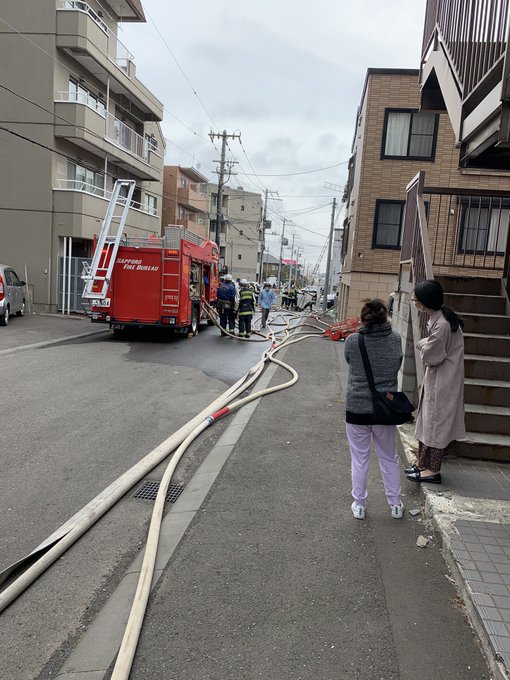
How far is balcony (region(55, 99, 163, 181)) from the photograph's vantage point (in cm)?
2020

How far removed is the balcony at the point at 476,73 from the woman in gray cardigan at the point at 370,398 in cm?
185

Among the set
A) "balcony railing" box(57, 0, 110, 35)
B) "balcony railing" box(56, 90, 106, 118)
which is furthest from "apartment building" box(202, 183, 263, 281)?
"balcony railing" box(57, 0, 110, 35)

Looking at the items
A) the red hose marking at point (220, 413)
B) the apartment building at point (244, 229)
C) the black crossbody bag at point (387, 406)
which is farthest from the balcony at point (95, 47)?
the apartment building at point (244, 229)

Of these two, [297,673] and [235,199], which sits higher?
[235,199]

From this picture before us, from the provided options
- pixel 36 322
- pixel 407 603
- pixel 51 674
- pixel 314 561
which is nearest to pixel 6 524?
pixel 51 674

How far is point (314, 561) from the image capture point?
11.6ft

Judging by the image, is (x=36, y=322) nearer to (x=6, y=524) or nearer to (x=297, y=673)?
(x=6, y=524)

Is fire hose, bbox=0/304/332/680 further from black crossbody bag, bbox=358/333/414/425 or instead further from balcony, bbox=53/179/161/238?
balcony, bbox=53/179/161/238

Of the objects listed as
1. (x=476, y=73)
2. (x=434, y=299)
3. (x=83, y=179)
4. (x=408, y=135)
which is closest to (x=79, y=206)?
(x=83, y=179)

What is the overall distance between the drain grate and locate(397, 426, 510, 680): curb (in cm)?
208

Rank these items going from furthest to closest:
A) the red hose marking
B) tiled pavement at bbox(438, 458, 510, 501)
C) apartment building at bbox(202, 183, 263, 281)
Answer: apartment building at bbox(202, 183, 263, 281) → the red hose marking → tiled pavement at bbox(438, 458, 510, 501)

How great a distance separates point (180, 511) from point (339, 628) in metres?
1.78

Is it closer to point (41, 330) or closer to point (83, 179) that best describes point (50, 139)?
point (83, 179)

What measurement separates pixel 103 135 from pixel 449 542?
2227cm
